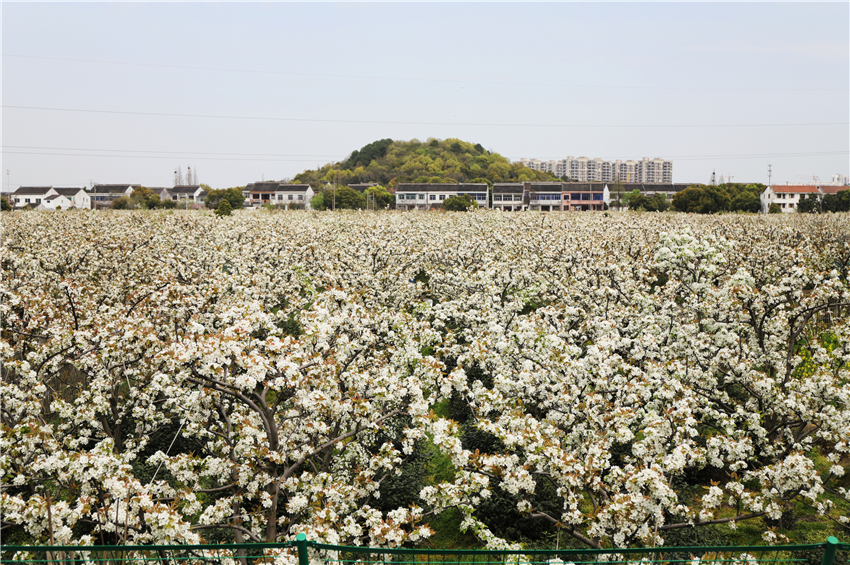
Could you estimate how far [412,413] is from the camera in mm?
6770

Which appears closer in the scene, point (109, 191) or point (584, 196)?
point (584, 196)

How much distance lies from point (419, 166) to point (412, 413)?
114 meters

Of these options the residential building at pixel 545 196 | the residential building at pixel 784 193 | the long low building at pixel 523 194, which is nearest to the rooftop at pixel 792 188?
the residential building at pixel 784 193

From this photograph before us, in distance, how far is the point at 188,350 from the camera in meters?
6.00

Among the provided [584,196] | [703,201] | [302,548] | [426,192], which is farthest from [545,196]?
[302,548]

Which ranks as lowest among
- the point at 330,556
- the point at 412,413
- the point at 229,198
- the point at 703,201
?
the point at 330,556

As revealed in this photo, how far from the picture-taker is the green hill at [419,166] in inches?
4587

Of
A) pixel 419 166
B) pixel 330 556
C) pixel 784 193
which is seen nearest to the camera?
pixel 330 556

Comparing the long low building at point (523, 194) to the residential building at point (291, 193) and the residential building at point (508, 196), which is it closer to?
the residential building at point (508, 196)

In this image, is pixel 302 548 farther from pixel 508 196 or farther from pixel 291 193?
pixel 291 193

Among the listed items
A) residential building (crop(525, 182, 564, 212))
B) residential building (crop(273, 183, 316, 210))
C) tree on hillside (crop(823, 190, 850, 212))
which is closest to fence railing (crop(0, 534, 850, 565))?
tree on hillside (crop(823, 190, 850, 212))

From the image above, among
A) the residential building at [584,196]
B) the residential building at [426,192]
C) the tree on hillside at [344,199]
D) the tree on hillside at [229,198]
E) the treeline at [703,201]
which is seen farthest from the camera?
the residential building at [584,196]

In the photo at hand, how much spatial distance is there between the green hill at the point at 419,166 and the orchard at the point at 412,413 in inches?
3884

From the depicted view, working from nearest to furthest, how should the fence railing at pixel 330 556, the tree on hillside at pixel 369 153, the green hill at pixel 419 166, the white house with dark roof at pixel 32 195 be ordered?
the fence railing at pixel 330 556 → the white house with dark roof at pixel 32 195 → the green hill at pixel 419 166 → the tree on hillside at pixel 369 153
